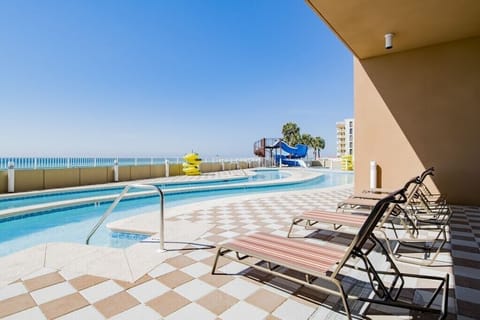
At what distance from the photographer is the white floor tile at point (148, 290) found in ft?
6.16

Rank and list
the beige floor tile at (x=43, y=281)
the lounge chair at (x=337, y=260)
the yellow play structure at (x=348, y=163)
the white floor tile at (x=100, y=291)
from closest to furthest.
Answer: the lounge chair at (x=337, y=260) < the white floor tile at (x=100, y=291) < the beige floor tile at (x=43, y=281) < the yellow play structure at (x=348, y=163)

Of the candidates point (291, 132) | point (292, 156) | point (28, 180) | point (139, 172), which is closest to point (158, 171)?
point (139, 172)

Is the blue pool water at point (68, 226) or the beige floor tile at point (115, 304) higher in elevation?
the beige floor tile at point (115, 304)

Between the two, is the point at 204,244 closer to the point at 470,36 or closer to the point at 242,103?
the point at 470,36

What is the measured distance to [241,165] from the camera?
73.2ft

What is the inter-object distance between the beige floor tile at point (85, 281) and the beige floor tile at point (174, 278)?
51 centimetres

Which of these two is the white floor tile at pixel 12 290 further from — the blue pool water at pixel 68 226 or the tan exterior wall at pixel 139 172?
the tan exterior wall at pixel 139 172

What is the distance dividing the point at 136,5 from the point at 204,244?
13.8m

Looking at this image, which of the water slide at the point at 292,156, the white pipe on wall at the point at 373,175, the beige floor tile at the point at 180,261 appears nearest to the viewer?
the beige floor tile at the point at 180,261

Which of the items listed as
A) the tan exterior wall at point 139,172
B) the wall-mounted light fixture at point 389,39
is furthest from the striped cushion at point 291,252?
the tan exterior wall at point 139,172

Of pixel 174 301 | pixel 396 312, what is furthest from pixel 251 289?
pixel 396 312

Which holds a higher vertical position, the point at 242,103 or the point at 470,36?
the point at 242,103

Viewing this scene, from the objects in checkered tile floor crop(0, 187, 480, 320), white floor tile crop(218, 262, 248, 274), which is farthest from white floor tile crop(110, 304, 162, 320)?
white floor tile crop(218, 262, 248, 274)

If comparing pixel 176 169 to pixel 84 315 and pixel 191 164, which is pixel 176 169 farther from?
pixel 84 315
